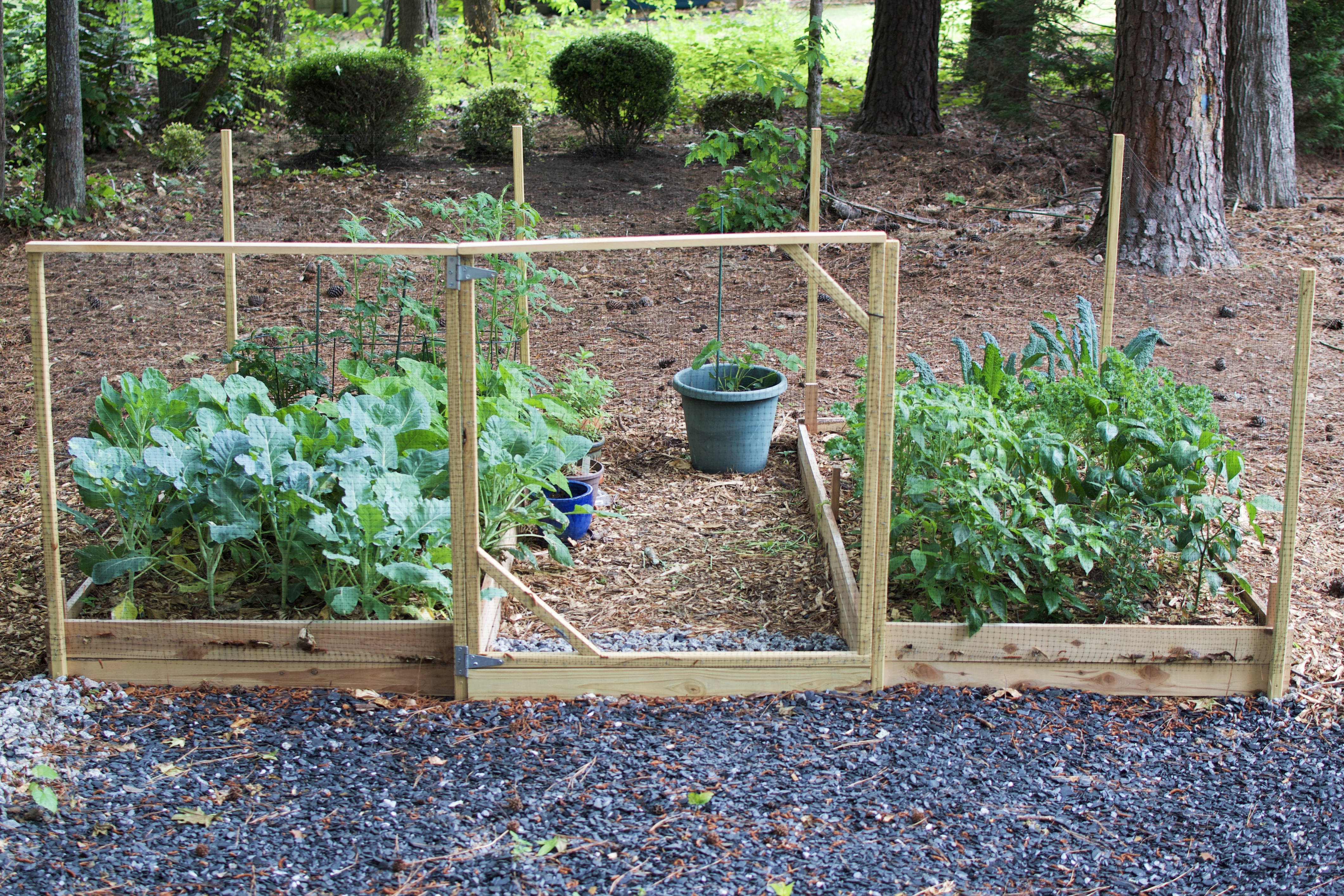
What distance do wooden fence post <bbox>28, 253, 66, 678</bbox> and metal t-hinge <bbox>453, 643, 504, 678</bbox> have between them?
117cm

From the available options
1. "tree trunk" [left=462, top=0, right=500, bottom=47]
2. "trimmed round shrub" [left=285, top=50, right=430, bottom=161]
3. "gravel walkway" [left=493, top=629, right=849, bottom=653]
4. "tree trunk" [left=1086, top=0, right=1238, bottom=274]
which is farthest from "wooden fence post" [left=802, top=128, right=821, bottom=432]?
"tree trunk" [left=462, top=0, right=500, bottom=47]

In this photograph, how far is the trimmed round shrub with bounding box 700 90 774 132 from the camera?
11422 millimetres

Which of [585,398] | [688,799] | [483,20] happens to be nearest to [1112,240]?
[585,398]

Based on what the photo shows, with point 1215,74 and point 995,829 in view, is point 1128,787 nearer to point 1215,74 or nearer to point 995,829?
point 995,829

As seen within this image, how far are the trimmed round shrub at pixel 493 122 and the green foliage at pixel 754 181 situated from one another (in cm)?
285

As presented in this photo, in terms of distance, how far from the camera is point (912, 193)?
10.1 m

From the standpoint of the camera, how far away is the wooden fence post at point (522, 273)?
512 cm

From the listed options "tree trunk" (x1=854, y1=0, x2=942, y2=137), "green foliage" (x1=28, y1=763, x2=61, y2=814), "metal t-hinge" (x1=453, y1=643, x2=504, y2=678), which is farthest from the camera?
"tree trunk" (x1=854, y1=0, x2=942, y2=137)

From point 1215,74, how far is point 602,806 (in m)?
6.64

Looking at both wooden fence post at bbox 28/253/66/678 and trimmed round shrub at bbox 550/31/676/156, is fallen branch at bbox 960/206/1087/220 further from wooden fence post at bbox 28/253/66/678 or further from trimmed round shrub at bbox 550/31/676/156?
wooden fence post at bbox 28/253/66/678

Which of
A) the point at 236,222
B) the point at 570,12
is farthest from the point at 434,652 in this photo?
the point at 570,12

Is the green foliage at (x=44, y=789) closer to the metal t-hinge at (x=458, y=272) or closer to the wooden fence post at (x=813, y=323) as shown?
the metal t-hinge at (x=458, y=272)

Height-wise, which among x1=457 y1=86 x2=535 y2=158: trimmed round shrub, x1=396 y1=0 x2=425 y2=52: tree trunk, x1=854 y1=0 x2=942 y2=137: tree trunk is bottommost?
x1=457 y1=86 x2=535 y2=158: trimmed round shrub

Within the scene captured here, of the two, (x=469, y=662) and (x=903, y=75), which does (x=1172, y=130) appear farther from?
(x=469, y=662)
